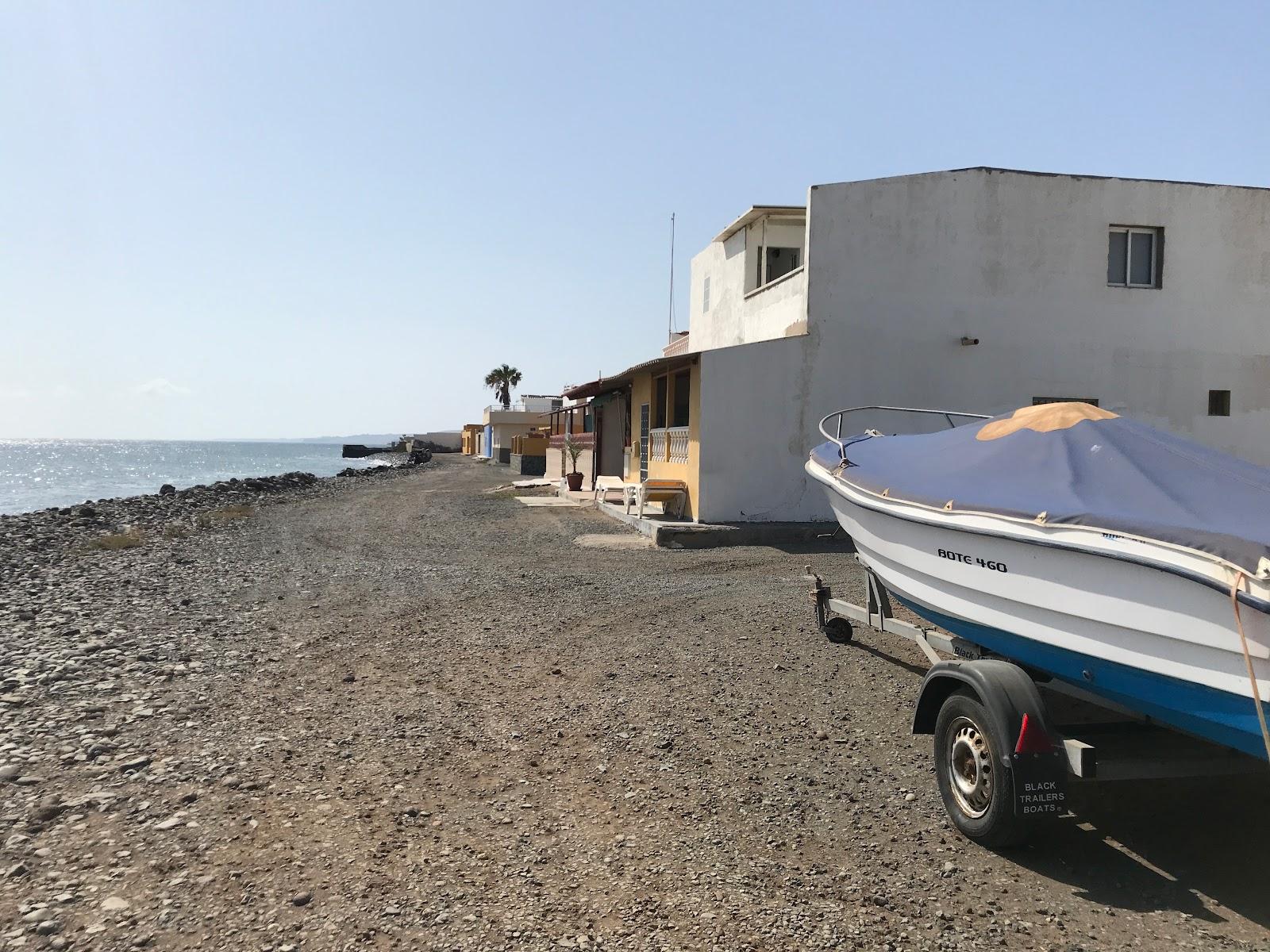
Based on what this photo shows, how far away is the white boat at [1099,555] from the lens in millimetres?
3232

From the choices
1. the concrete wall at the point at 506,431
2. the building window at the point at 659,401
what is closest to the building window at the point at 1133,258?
the building window at the point at 659,401

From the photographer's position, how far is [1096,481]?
4367mm

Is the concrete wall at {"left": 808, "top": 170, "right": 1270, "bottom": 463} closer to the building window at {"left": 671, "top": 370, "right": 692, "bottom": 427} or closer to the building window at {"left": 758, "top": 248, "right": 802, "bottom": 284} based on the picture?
the building window at {"left": 671, "top": 370, "right": 692, "bottom": 427}

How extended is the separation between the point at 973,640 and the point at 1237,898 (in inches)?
66.8

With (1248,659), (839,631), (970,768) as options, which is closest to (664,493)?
(839,631)

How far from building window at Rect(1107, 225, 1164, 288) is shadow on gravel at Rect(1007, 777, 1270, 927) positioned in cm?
1397

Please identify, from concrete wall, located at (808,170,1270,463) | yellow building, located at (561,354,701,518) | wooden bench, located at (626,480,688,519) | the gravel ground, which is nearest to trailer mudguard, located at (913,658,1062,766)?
the gravel ground

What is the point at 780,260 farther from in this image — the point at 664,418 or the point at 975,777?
the point at 975,777

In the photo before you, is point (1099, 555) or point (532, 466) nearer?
point (1099, 555)

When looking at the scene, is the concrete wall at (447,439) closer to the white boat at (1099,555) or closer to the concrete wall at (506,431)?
the concrete wall at (506,431)

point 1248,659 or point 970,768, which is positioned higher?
point 1248,659

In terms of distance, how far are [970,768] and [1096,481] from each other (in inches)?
61.7

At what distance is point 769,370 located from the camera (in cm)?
1520

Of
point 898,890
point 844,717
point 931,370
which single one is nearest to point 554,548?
point 931,370
